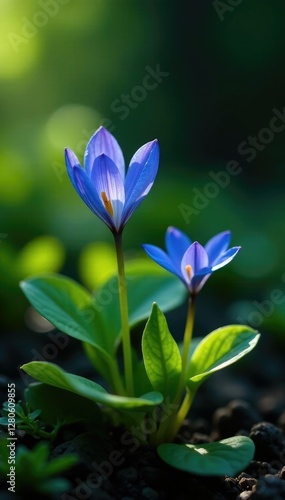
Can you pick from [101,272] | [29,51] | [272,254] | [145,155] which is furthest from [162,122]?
[145,155]

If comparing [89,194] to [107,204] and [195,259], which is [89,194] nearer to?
[107,204]

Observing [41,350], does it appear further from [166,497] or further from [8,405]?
[166,497]

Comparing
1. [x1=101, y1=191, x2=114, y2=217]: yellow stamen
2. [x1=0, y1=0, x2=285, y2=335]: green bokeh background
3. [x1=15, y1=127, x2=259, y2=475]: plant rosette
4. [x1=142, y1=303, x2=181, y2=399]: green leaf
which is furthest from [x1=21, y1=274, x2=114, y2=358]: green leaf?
[x1=0, y1=0, x2=285, y2=335]: green bokeh background

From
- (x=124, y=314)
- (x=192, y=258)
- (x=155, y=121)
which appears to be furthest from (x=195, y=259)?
(x=155, y=121)

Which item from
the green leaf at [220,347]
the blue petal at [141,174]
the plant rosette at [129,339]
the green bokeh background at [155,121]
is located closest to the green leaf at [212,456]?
the plant rosette at [129,339]

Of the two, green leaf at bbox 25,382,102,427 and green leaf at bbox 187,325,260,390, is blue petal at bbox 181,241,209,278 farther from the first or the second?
green leaf at bbox 25,382,102,427

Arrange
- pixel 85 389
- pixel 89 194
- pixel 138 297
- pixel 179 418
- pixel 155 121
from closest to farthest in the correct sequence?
1. pixel 85 389
2. pixel 89 194
3. pixel 179 418
4. pixel 138 297
5. pixel 155 121
